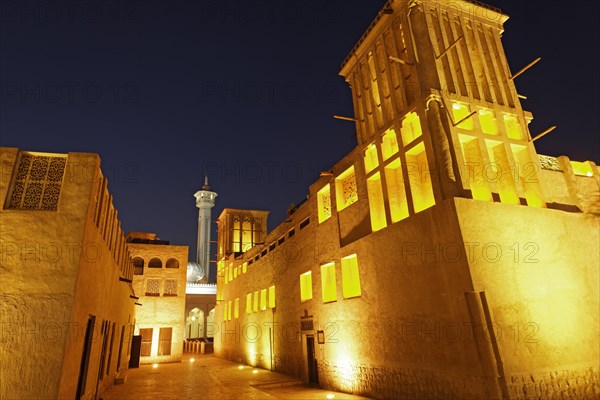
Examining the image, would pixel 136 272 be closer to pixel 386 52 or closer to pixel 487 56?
pixel 386 52

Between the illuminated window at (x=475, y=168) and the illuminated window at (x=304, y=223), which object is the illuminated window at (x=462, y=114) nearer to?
the illuminated window at (x=475, y=168)

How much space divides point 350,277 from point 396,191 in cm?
380

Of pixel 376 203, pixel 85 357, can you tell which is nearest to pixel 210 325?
pixel 376 203

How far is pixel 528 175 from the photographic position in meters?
11.1

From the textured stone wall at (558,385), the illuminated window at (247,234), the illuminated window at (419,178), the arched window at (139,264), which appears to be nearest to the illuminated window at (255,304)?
the arched window at (139,264)

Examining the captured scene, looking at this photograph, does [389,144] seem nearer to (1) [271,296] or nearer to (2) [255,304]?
(1) [271,296]

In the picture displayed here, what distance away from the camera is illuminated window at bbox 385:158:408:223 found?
11961mm

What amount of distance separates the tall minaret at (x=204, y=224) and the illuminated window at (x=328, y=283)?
38923 mm

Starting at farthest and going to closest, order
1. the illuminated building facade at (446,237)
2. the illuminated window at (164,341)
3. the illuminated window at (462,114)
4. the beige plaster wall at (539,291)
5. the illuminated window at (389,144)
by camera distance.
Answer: the illuminated window at (164,341), the illuminated window at (389,144), the illuminated window at (462,114), the illuminated building facade at (446,237), the beige plaster wall at (539,291)

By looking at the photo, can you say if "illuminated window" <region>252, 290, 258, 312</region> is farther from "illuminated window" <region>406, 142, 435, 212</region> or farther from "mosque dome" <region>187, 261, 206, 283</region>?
"mosque dome" <region>187, 261, 206, 283</region>

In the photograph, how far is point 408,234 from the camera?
10367mm

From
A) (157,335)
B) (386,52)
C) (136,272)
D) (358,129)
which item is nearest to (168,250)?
(136,272)

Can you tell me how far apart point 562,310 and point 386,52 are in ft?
31.4

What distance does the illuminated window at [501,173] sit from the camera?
34.6 feet
